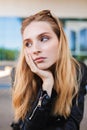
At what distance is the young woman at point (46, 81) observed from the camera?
623mm

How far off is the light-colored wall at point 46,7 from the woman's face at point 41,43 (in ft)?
8.02

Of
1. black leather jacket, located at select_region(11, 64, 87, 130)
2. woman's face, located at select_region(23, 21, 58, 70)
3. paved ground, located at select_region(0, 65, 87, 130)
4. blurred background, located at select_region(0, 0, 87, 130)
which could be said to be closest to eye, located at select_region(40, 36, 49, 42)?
woman's face, located at select_region(23, 21, 58, 70)

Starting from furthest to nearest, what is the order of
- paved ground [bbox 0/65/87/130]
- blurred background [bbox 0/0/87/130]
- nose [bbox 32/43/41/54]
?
1. blurred background [bbox 0/0/87/130]
2. paved ground [bbox 0/65/87/130]
3. nose [bbox 32/43/41/54]

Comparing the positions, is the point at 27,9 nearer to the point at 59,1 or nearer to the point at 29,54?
the point at 59,1

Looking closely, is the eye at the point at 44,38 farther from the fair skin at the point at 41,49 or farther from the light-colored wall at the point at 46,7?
the light-colored wall at the point at 46,7

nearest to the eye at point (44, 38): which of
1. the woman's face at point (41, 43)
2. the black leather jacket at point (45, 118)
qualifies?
the woman's face at point (41, 43)

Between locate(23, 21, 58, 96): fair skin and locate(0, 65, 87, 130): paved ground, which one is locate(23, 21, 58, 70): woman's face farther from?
locate(0, 65, 87, 130): paved ground

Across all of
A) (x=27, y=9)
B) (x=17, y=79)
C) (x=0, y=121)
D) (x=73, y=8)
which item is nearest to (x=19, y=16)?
(x=27, y=9)

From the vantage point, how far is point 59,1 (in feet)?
10.2

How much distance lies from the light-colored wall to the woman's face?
96.2 inches

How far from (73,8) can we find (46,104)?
269cm

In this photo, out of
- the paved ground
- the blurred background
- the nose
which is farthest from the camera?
the blurred background

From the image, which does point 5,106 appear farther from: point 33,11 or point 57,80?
point 57,80

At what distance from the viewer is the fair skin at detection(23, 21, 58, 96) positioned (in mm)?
614
